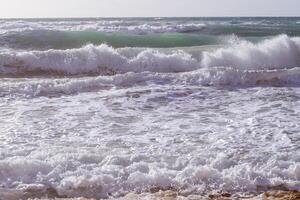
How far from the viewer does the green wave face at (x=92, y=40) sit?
1841 cm

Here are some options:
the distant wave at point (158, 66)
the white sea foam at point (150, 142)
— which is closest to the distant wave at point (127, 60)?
the distant wave at point (158, 66)

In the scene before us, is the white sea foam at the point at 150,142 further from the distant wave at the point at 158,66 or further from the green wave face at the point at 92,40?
the green wave face at the point at 92,40

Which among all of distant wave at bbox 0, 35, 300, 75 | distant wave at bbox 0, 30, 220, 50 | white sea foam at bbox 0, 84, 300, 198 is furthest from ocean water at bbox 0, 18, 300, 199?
distant wave at bbox 0, 30, 220, 50

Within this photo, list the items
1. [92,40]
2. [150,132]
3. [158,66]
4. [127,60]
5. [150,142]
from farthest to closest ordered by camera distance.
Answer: [92,40], [127,60], [158,66], [150,132], [150,142]

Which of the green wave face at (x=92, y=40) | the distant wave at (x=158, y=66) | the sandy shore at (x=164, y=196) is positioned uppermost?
the green wave face at (x=92, y=40)

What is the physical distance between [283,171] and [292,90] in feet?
14.4

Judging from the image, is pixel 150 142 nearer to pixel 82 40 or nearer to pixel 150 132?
pixel 150 132

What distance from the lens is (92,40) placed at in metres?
20.2

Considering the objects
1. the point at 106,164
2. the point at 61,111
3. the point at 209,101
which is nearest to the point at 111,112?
the point at 61,111

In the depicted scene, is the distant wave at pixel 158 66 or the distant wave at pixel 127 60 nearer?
the distant wave at pixel 158 66

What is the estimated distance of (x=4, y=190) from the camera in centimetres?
380

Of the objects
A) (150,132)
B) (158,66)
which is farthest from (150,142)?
(158,66)

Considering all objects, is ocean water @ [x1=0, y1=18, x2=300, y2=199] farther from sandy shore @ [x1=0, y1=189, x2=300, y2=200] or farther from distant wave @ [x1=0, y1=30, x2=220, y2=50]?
distant wave @ [x1=0, y1=30, x2=220, y2=50]

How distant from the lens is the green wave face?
60.4 feet
